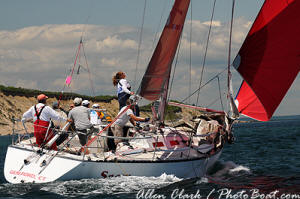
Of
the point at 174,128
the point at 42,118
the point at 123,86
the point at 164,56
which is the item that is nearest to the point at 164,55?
the point at 164,56

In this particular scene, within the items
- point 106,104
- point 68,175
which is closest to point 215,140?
point 68,175

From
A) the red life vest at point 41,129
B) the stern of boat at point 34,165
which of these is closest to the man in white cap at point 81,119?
the red life vest at point 41,129

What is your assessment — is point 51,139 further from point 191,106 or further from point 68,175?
point 191,106

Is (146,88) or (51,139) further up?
(146,88)

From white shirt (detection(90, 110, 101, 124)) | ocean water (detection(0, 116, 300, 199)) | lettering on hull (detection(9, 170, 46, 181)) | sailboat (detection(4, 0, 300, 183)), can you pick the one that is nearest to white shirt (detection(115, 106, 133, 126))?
sailboat (detection(4, 0, 300, 183))

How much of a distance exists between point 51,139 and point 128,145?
2168 millimetres

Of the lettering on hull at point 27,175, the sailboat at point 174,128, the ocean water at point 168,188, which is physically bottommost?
the ocean water at point 168,188

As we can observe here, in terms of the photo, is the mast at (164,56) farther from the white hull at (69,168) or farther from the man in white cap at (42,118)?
the man in white cap at (42,118)

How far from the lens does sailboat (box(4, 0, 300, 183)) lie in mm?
9992

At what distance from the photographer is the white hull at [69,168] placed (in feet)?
32.2

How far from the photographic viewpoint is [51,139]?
418 inches

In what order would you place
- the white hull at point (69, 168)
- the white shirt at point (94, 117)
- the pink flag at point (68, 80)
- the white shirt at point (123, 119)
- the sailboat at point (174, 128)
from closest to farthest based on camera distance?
the white hull at point (69, 168) < the sailboat at point (174, 128) < the white shirt at point (123, 119) < the white shirt at point (94, 117) < the pink flag at point (68, 80)

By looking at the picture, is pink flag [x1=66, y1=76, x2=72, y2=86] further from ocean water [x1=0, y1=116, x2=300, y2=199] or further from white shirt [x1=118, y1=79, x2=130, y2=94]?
ocean water [x1=0, y1=116, x2=300, y2=199]

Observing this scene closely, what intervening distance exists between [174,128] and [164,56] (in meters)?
2.41
